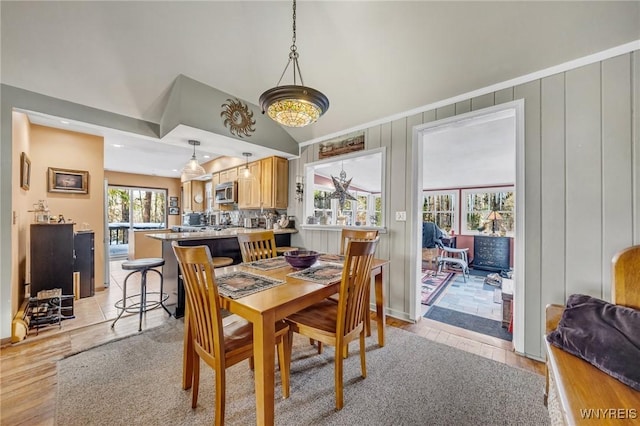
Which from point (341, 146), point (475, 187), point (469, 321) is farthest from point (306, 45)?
point (475, 187)

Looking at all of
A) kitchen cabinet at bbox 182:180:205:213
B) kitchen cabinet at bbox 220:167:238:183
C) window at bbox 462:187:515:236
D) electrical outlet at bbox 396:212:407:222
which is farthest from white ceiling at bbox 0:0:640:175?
window at bbox 462:187:515:236

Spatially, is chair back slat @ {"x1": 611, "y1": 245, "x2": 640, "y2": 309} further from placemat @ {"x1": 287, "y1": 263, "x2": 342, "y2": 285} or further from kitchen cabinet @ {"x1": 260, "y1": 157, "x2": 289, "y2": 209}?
kitchen cabinet @ {"x1": 260, "y1": 157, "x2": 289, "y2": 209}

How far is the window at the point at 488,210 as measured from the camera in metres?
5.95

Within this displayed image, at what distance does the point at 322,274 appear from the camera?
185 cm

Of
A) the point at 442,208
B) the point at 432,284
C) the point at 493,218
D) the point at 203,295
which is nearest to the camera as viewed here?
the point at 203,295

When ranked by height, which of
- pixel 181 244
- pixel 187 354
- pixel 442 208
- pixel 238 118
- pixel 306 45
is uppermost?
pixel 306 45

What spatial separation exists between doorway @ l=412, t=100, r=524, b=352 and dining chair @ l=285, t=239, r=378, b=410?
1436 mm

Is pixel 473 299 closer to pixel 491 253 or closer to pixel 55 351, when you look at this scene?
pixel 491 253

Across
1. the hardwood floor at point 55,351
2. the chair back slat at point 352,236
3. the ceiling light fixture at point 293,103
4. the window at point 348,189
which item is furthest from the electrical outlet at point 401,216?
the ceiling light fixture at point 293,103

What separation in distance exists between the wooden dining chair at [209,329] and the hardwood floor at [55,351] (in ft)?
3.47

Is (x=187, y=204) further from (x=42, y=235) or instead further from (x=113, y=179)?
(x=42, y=235)

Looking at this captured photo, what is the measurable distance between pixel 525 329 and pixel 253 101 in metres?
3.95

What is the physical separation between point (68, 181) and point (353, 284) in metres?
4.66

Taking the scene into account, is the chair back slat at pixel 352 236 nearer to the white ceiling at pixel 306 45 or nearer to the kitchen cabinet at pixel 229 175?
the white ceiling at pixel 306 45
